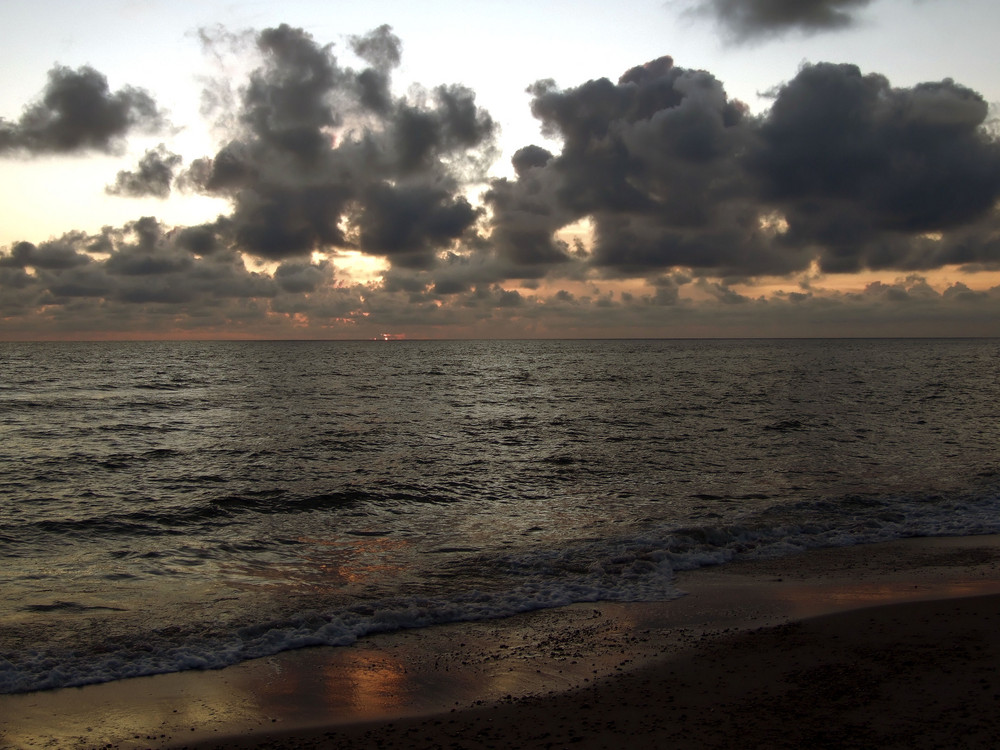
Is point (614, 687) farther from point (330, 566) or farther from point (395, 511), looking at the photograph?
point (395, 511)

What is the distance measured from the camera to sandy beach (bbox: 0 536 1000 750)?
6812 mm

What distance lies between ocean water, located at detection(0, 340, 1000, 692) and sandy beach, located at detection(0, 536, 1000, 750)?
86 cm

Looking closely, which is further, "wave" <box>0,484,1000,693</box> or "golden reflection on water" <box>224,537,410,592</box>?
"golden reflection on water" <box>224,537,410,592</box>

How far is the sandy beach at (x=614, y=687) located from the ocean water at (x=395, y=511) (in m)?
0.86

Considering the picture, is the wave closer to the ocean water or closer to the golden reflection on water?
the ocean water

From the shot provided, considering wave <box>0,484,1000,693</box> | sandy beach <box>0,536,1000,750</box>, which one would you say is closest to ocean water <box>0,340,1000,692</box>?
wave <box>0,484,1000,693</box>

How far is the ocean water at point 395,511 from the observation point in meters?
10.9

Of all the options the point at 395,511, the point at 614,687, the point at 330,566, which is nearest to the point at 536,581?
the point at 330,566

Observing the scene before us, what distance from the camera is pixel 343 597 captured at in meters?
11.8

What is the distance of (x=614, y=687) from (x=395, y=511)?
11759 millimetres

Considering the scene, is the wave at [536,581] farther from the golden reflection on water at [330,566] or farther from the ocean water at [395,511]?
the golden reflection on water at [330,566]

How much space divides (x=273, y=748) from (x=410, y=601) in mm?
4509

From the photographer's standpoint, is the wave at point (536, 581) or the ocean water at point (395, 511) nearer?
the wave at point (536, 581)

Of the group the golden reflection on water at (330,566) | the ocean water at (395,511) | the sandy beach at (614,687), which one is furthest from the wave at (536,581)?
the golden reflection on water at (330,566)
